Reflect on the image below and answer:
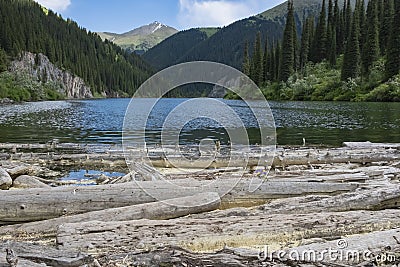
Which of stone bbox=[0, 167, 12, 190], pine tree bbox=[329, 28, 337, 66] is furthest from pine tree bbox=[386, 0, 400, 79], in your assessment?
stone bbox=[0, 167, 12, 190]

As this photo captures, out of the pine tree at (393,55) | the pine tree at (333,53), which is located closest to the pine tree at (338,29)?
the pine tree at (333,53)

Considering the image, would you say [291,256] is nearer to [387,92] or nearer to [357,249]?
[357,249]

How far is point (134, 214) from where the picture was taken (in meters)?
6.93

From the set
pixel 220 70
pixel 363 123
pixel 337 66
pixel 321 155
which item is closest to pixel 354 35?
pixel 337 66

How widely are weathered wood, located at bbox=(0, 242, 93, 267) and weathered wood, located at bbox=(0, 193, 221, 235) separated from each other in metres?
1.94

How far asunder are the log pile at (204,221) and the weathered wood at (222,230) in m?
0.02

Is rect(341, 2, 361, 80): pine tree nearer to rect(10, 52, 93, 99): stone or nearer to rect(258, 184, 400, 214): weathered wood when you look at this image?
rect(258, 184, 400, 214): weathered wood

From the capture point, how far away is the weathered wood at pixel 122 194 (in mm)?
7547

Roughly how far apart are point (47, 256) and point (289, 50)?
9924 cm

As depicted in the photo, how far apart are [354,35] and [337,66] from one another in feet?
38.8

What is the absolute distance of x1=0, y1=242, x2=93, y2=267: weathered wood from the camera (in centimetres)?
456

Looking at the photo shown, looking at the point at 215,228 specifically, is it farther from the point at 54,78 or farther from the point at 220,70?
the point at 54,78

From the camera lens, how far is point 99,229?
5875 millimetres

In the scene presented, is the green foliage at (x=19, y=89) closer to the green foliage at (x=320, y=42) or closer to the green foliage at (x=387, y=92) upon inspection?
the green foliage at (x=387, y=92)
